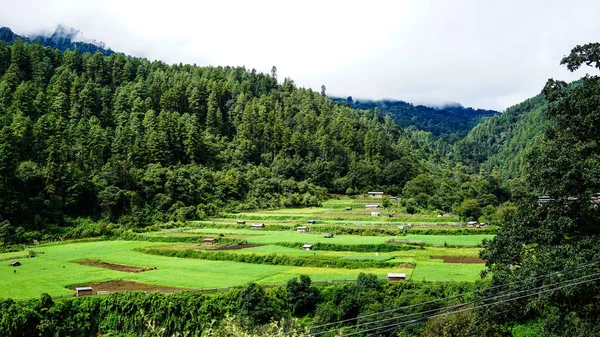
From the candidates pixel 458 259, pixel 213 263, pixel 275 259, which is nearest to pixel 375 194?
pixel 458 259

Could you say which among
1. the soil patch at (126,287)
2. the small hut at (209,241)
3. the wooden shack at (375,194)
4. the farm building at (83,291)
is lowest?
the soil patch at (126,287)

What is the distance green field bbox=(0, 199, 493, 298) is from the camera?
33.8 m

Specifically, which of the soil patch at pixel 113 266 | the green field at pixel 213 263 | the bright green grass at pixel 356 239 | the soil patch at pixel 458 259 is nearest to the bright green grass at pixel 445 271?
the green field at pixel 213 263

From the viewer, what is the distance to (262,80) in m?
117

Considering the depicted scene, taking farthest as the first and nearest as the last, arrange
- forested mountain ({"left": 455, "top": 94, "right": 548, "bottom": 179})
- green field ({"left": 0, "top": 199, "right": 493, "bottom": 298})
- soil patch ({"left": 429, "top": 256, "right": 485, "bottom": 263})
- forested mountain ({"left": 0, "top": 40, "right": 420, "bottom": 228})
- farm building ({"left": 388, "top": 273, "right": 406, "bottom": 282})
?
1. forested mountain ({"left": 455, "top": 94, "right": 548, "bottom": 179})
2. forested mountain ({"left": 0, "top": 40, "right": 420, "bottom": 228})
3. soil patch ({"left": 429, "top": 256, "right": 485, "bottom": 263})
4. green field ({"left": 0, "top": 199, "right": 493, "bottom": 298})
5. farm building ({"left": 388, "top": 273, "right": 406, "bottom": 282})

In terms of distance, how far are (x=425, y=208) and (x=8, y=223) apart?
51.2 metres

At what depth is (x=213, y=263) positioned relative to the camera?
40656mm

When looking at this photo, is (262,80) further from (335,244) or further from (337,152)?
(335,244)

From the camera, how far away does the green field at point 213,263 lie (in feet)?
111

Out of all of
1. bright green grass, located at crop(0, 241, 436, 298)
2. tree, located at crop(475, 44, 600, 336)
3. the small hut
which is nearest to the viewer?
tree, located at crop(475, 44, 600, 336)

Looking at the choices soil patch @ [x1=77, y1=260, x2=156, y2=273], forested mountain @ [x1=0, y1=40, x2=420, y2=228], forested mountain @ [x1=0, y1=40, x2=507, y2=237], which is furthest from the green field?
forested mountain @ [x1=0, y1=40, x2=420, y2=228]

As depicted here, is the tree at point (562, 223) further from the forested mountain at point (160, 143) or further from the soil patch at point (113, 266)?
the forested mountain at point (160, 143)

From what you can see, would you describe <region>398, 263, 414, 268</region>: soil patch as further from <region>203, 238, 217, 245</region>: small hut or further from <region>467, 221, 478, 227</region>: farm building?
<region>203, 238, 217, 245</region>: small hut

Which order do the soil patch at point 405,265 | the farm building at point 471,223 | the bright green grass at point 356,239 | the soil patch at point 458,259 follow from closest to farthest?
1. the soil patch at point 405,265
2. the soil patch at point 458,259
3. the bright green grass at point 356,239
4. the farm building at point 471,223
